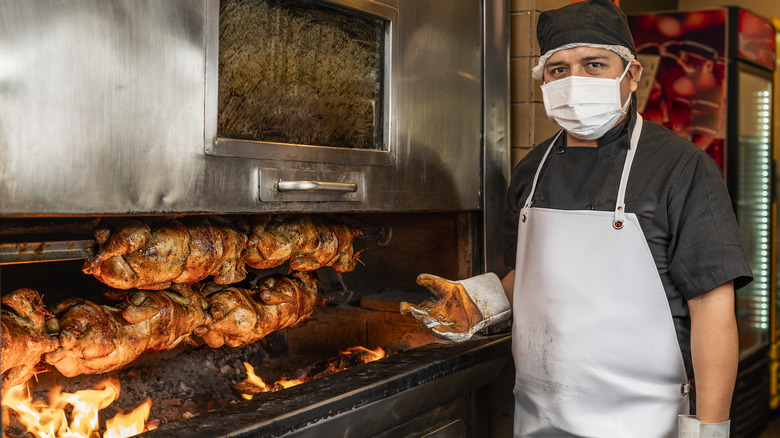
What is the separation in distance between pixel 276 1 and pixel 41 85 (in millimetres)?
679

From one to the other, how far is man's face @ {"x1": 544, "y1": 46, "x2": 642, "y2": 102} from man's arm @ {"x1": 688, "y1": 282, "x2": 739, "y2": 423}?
0.60 meters

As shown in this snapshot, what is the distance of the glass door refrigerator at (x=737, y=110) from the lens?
4156 millimetres

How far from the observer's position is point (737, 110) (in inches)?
164

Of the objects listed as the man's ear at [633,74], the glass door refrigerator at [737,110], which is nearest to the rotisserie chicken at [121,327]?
the man's ear at [633,74]

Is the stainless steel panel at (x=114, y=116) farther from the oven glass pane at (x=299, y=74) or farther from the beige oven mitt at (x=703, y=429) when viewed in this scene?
the beige oven mitt at (x=703, y=429)

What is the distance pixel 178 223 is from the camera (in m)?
1.66

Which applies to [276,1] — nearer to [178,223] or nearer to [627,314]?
[178,223]

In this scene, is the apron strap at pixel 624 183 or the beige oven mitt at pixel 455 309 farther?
the beige oven mitt at pixel 455 309

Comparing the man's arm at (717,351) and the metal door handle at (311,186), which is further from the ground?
the metal door handle at (311,186)

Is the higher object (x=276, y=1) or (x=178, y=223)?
(x=276, y=1)

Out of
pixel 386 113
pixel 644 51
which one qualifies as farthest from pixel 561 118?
pixel 644 51

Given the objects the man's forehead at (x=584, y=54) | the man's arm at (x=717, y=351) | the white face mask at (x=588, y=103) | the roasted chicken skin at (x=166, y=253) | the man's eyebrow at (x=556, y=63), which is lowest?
the man's arm at (x=717, y=351)

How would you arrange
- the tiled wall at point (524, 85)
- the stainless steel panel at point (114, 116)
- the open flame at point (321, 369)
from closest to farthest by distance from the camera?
the stainless steel panel at point (114, 116), the open flame at point (321, 369), the tiled wall at point (524, 85)

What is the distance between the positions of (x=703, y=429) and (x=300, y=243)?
1193mm
